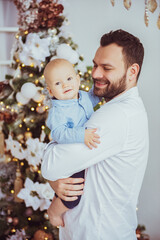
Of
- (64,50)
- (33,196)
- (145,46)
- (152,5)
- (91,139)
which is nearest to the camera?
(91,139)

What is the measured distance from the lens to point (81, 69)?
2.38 meters

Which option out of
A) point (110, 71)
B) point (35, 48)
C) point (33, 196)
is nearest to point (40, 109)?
point (35, 48)

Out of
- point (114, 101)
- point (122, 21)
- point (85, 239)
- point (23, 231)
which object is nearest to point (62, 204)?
point (85, 239)

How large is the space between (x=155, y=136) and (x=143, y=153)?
1455mm

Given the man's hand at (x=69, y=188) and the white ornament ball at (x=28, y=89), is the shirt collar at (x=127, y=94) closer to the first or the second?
the man's hand at (x=69, y=188)

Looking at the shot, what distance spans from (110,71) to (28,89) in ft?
3.51

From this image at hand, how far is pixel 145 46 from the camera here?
105 inches

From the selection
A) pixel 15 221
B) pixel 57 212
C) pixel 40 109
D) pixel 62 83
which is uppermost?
pixel 62 83

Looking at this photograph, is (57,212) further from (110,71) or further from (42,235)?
(42,235)

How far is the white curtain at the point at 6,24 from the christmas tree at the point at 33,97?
2.59 ft

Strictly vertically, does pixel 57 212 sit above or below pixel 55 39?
below

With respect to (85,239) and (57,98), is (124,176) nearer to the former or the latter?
(85,239)

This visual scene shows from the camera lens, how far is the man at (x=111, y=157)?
1207mm

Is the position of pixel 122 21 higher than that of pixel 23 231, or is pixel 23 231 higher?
pixel 122 21
